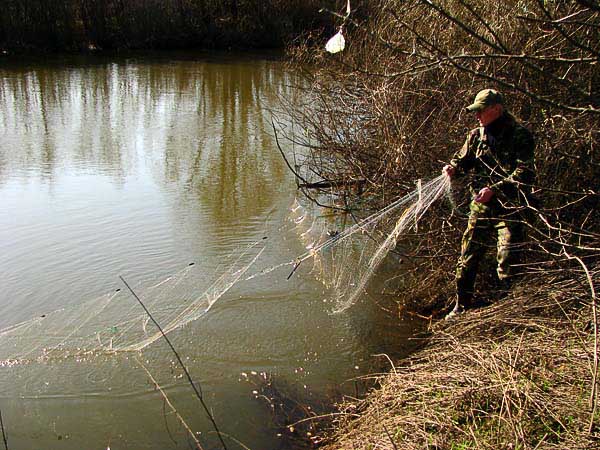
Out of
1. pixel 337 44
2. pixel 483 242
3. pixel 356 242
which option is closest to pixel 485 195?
pixel 483 242

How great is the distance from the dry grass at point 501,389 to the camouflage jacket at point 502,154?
715mm

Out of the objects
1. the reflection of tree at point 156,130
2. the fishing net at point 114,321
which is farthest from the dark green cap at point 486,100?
the reflection of tree at point 156,130

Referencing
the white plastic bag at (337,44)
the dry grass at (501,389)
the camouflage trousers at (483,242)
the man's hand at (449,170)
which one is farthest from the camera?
the man's hand at (449,170)

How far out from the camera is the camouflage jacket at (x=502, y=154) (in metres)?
4.02

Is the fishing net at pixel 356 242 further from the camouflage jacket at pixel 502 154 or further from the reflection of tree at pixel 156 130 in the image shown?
the reflection of tree at pixel 156 130

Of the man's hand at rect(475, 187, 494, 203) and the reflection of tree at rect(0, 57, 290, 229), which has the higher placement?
the man's hand at rect(475, 187, 494, 203)

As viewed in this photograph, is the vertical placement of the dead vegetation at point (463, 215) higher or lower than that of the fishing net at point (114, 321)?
higher

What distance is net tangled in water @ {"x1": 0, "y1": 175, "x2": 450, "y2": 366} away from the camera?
4496 millimetres

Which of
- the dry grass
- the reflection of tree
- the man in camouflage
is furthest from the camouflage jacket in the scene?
the reflection of tree

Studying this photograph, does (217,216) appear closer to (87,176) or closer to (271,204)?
(271,204)

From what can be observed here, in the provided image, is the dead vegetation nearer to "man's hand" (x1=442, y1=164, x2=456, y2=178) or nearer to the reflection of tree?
"man's hand" (x1=442, y1=164, x2=456, y2=178)

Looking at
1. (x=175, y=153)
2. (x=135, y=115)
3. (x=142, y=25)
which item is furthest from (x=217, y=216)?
(x=142, y=25)

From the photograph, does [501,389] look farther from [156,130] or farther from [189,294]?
[156,130]

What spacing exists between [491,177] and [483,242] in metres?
0.48
